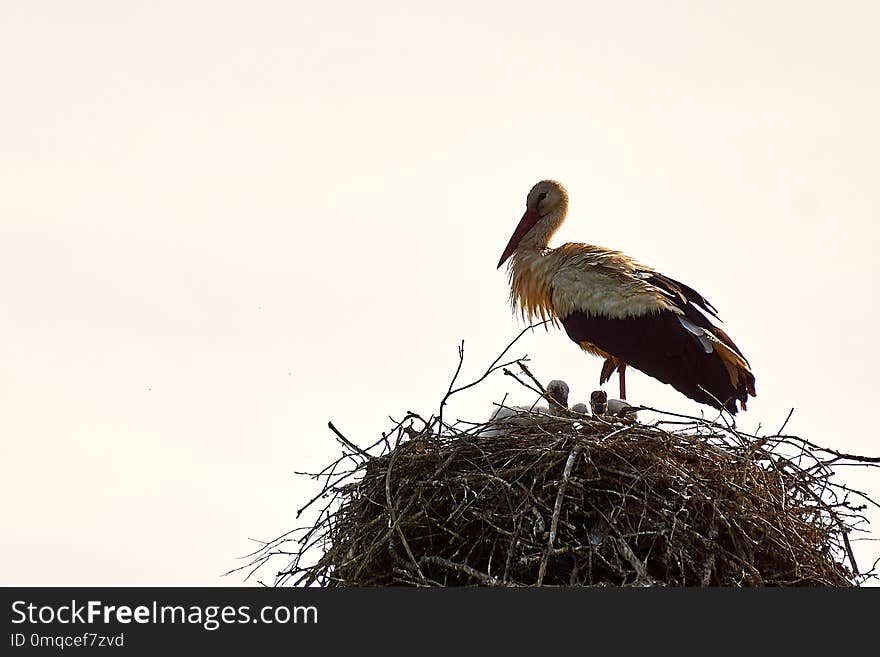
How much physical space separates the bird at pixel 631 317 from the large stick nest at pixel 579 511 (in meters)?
2.37

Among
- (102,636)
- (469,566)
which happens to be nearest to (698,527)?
(469,566)

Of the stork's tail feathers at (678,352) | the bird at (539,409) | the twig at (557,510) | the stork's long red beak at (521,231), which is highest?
the stork's long red beak at (521,231)

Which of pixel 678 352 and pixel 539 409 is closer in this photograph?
pixel 539 409

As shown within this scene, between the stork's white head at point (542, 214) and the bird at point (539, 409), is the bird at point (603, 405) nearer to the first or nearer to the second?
the bird at point (539, 409)

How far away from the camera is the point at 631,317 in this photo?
1068 centimetres

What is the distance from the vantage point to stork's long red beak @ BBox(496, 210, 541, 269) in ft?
38.2

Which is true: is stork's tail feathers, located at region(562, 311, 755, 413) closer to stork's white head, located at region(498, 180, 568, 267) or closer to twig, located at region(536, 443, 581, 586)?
stork's white head, located at region(498, 180, 568, 267)

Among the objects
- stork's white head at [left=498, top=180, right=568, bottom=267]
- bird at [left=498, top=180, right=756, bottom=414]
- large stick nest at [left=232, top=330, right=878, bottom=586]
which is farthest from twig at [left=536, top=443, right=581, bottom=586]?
stork's white head at [left=498, top=180, right=568, bottom=267]

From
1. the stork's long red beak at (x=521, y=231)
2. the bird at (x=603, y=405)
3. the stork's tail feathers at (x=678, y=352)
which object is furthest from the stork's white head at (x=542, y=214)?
the bird at (x=603, y=405)

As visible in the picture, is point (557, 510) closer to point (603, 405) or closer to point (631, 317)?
point (603, 405)

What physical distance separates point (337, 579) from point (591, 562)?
3.71ft

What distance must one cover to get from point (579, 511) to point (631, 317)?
137 inches

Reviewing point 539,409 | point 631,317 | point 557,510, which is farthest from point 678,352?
point 557,510

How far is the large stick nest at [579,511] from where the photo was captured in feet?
23.7
